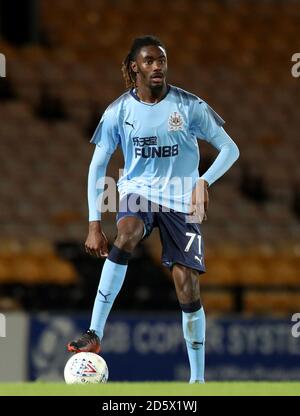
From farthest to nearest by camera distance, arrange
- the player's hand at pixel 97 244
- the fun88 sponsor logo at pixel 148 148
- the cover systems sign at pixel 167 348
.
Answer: the cover systems sign at pixel 167 348, the fun88 sponsor logo at pixel 148 148, the player's hand at pixel 97 244

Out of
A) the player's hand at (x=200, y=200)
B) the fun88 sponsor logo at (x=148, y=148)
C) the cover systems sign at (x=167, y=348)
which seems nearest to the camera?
the player's hand at (x=200, y=200)

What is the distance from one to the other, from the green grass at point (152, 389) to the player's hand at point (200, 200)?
3.15 ft

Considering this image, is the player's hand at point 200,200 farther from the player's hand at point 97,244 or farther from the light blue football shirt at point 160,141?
the player's hand at point 97,244

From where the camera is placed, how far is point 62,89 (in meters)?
16.7

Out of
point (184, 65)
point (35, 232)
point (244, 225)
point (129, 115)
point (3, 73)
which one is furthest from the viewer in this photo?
point (184, 65)

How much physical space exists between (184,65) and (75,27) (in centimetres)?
162

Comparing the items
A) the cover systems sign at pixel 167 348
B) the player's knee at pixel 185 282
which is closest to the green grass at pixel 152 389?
the player's knee at pixel 185 282

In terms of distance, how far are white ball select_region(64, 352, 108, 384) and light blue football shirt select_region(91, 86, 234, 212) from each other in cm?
96

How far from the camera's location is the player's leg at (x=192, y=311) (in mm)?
7777

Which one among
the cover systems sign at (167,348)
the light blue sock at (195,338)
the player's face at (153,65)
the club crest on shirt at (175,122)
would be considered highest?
the player's face at (153,65)

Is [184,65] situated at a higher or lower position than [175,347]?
higher

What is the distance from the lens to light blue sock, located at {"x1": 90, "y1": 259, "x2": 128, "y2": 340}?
303 inches

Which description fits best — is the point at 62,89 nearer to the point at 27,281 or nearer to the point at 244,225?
the point at 244,225
